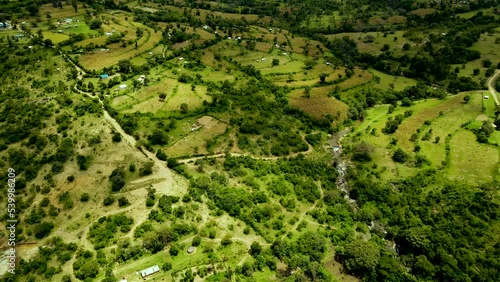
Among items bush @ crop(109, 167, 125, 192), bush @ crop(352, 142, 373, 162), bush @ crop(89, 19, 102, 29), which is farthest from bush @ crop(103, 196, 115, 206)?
bush @ crop(89, 19, 102, 29)

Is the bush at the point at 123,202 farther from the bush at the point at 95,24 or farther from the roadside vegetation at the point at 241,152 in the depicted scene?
the bush at the point at 95,24

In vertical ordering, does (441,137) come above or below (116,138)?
above

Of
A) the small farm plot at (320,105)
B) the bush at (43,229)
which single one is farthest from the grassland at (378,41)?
the bush at (43,229)

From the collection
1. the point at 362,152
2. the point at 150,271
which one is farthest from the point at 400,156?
the point at 150,271

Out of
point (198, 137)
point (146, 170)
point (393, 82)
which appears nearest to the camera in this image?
point (146, 170)

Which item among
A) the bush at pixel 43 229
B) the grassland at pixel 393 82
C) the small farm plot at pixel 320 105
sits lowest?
the bush at pixel 43 229

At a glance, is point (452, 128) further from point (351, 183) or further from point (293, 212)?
point (293, 212)

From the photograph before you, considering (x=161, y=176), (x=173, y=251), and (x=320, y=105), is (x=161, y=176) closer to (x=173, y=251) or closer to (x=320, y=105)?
(x=173, y=251)

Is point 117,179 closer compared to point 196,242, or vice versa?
point 196,242

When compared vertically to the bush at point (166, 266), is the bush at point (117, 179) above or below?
above

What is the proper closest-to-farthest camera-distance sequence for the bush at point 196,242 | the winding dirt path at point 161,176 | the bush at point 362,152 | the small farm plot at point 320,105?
the bush at point 196,242
the winding dirt path at point 161,176
the bush at point 362,152
the small farm plot at point 320,105

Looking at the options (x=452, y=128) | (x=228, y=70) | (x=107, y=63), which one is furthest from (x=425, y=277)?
(x=107, y=63)
